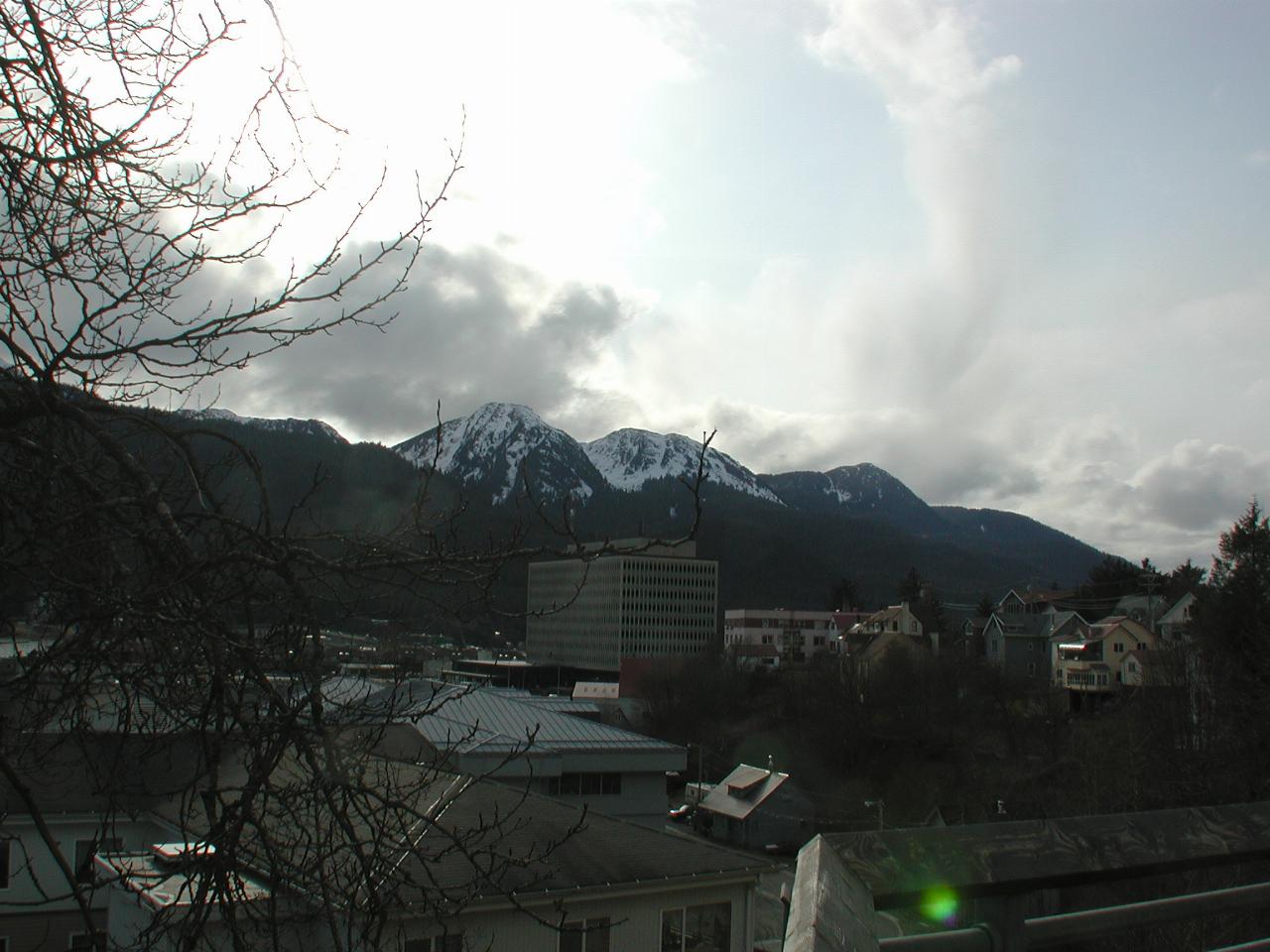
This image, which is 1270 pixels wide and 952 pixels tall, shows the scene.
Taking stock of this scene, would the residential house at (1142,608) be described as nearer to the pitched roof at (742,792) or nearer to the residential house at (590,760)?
the pitched roof at (742,792)

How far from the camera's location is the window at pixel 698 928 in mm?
11734

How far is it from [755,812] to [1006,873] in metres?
40.5

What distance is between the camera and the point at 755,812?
3978 centimetres

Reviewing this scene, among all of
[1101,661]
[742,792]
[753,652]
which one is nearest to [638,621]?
[753,652]

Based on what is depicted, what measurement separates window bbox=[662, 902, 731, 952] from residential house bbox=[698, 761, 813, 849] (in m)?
27.4

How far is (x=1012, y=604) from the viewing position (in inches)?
3935

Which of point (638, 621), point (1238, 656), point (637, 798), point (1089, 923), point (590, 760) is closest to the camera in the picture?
point (1089, 923)

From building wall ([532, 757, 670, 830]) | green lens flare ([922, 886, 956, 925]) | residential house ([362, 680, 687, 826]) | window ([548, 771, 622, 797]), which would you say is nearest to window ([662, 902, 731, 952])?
residential house ([362, 680, 687, 826])

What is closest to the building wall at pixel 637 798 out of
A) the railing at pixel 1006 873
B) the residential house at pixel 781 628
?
the railing at pixel 1006 873

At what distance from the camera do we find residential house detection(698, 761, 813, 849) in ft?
130

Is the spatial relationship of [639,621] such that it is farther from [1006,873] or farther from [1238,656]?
[1006,873]

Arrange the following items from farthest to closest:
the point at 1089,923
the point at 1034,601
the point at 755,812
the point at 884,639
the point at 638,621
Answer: the point at 638,621
the point at 1034,601
the point at 884,639
the point at 755,812
the point at 1089,923

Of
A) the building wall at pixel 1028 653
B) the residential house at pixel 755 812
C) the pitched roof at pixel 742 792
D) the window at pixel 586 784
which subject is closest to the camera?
the window at pixel 586 784

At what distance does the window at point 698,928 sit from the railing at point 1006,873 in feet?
34.5
